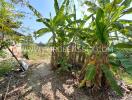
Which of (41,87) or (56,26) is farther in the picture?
(56,26)

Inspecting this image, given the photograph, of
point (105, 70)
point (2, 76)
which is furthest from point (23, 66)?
point (105, 70)

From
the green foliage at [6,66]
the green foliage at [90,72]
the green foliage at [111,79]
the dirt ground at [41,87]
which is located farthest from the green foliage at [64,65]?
the green foliage at [6,66]

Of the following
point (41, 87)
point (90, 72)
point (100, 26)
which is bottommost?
point (41, 87)

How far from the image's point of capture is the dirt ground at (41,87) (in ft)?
30.7

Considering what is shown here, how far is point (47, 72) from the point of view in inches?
437

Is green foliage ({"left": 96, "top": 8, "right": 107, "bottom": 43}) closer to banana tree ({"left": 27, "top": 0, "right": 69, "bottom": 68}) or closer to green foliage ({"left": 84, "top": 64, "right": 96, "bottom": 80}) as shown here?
green foliage ({"left": 84, "top": 64, "right": 96, "bottom": 80})

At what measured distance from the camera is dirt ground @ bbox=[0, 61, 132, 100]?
30.7 feet

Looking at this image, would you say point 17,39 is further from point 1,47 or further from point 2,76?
point 2,76

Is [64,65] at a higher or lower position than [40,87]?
higher

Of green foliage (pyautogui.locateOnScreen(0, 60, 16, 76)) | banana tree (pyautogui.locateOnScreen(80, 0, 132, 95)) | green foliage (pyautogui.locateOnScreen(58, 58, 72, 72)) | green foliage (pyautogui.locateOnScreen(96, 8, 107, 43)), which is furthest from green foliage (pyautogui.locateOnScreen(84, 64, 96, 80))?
green foliage (pyautogui.locateOnScreen(0, 60, 16, 76))

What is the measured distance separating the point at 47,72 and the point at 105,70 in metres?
2.91

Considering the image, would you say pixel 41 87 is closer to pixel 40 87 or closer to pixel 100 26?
pixel 40 87

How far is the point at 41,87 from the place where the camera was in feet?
32.2

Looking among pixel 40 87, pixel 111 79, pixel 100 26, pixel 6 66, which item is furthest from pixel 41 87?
pixel 100 26
